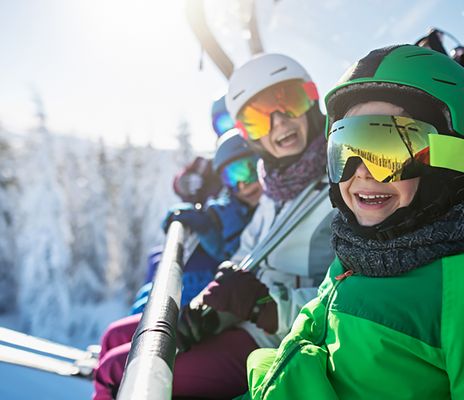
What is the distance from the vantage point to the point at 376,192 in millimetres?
1322

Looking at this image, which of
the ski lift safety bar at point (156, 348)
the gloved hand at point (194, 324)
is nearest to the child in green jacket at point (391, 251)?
the ski lift safety bar at point (156, 348)

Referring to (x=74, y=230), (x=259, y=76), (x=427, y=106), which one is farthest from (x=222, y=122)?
(x=74, y=230)

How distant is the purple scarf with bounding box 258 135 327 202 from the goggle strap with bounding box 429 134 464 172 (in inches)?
45.5

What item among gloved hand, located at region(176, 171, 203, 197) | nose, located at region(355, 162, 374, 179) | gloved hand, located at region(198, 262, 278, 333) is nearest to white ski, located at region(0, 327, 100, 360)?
gloved hand, located at region(198, 262, 278, 333)

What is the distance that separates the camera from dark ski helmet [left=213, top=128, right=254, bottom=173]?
382 cm

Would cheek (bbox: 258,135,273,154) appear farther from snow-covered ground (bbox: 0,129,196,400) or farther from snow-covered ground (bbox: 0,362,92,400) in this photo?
snow-covered ground (bbox: 0,129,196,400)

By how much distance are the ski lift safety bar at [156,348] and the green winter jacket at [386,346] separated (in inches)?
14.4

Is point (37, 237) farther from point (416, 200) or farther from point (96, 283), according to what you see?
point (416, 200)

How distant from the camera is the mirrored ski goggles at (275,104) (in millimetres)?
2676

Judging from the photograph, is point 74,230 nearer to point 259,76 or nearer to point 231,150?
point 231,150

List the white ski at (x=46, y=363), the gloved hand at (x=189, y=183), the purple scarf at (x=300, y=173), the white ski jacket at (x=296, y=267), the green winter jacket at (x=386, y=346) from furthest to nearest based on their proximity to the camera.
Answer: the gloved hand at (x=189, y=183) → the white ski at (x=46, y=363) → the purple scarf at (x=300, y=173) → the white ski jacket at (x=296, y=267) → the green winter jacket at (x=386, y=346)

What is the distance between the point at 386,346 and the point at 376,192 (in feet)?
1.70

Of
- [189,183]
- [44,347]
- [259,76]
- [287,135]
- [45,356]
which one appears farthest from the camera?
[189,183]

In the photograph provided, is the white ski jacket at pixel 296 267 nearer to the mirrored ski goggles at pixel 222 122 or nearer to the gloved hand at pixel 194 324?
the gloved hand at pixel 194 324
